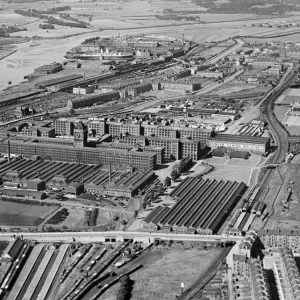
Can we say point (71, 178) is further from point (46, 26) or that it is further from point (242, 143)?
point (46, 26)

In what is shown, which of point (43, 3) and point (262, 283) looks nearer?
point (262, 283)

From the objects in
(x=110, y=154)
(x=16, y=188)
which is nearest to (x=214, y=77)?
(x=110, y=154)

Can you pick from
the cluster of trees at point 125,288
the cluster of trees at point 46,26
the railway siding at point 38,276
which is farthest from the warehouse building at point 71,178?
the cluster of trees at point 46,26

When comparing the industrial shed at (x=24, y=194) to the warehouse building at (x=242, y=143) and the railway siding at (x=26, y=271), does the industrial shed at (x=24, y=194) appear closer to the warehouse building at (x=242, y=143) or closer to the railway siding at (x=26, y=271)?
the railway siding at (x=26, y=271)

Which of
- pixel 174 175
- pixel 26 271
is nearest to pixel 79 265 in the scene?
pixel 26 271

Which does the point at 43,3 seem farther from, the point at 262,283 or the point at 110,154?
the point at 262,283

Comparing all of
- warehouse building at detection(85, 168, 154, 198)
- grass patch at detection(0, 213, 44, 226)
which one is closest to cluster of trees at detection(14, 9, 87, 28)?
warehouse building at detection(85, 168, 154, 198)
